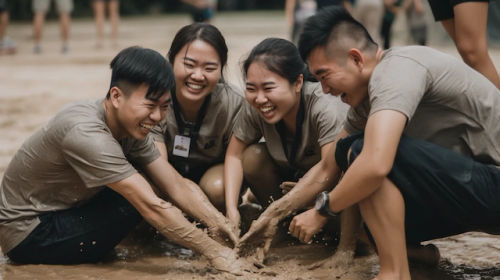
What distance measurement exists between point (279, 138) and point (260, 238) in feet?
1.96

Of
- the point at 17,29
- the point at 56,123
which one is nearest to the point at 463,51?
the point at 56,123

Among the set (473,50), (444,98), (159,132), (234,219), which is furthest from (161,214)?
(473,50)

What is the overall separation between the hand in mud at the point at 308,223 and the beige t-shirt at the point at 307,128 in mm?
567

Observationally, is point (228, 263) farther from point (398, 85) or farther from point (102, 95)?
point (102, 95)

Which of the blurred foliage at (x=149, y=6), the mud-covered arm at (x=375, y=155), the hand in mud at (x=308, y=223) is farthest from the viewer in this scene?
the blurred foliage at (x=149, y=6)

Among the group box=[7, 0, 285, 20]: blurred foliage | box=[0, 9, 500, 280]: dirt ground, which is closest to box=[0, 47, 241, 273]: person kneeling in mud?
box=[0, 9, 500, 280]: dirt ground

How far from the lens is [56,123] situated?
3238 millimetres

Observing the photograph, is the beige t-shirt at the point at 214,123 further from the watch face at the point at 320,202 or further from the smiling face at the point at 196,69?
the watch face at the point at 320,202

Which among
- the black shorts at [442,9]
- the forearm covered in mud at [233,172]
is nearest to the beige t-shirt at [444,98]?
the forearm covered in mud at [233,172]

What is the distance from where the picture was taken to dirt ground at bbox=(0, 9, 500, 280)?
132 inches

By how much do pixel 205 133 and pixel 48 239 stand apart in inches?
40.9

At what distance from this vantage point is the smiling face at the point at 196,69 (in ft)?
12.7

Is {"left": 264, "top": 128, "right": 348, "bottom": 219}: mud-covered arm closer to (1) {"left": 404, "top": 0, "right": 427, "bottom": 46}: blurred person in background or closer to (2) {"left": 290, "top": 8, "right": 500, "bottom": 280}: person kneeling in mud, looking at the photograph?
(2) {"left": 290, "top": 8, "right": 500, "bottom": 280}: person kneeling in mud

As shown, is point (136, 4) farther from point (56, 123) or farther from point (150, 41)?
point (56, 123)
